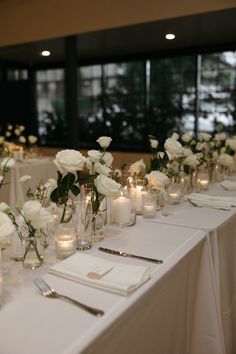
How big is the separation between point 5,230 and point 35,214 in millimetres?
129

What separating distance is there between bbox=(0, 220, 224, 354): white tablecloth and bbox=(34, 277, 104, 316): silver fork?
0.02m

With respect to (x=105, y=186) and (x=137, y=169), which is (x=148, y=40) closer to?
(x=137, y=169)

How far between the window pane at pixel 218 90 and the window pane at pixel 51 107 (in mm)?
3131

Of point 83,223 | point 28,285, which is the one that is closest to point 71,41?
point 83,223

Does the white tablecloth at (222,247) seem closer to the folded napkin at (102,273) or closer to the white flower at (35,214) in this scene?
the folded napkin at (102,273)

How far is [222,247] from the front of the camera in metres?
1.79

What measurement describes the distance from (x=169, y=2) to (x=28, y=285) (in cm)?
394

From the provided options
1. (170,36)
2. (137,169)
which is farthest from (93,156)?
(170,36)

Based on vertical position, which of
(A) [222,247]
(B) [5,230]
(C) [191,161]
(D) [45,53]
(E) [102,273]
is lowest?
(A) [222,247]

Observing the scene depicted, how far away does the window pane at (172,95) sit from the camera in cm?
635

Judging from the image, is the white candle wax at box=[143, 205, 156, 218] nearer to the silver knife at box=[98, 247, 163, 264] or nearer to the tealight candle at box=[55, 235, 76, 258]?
the silver knife at box=[98, 247, 163, 264]

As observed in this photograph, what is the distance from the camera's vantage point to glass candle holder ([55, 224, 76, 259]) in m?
1.33

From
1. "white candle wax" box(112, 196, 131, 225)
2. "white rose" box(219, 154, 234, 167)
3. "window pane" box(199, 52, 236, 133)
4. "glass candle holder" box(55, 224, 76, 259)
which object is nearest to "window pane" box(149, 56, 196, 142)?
"window pane" box(199, 52, 236, 133)

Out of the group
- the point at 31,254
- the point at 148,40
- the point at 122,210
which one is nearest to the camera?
the point at 31,254
